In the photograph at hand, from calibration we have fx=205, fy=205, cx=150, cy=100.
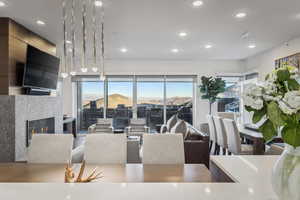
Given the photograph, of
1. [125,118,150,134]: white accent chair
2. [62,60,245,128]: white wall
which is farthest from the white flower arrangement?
[62,60,245,128]: white wall

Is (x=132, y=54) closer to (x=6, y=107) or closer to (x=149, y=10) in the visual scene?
(x=149, y=10)

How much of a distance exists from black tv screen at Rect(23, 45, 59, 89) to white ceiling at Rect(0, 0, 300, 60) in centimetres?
51

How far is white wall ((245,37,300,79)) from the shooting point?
471cm

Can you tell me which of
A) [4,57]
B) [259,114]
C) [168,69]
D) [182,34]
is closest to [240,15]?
[182,34]

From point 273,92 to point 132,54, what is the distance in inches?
229

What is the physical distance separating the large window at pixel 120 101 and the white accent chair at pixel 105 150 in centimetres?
514

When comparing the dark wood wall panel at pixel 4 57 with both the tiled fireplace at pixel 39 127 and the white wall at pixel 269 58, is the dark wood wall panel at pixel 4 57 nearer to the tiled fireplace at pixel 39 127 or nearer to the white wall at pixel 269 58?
the tiled fireplace at pixel 39 127

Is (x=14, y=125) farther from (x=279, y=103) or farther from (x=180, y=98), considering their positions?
(x=180, y=98)

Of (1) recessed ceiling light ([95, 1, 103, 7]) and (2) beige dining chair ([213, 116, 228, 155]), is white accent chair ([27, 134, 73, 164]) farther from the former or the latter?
(2) beige dining chair ([213, 116, 228, 155])

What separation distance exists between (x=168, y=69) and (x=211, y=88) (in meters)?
1.62

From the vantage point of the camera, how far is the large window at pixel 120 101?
7290 millimetres

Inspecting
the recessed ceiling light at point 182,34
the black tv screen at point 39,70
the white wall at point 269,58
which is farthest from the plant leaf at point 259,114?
the white wall at point 269,58

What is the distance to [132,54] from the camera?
20.9ft

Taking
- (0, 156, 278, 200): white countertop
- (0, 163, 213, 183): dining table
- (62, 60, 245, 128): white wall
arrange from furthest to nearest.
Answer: (62, 60, 245, 128): white wall
(0, 163, 213, 183): dining table
(0, 156, 278, 200): white countertop
